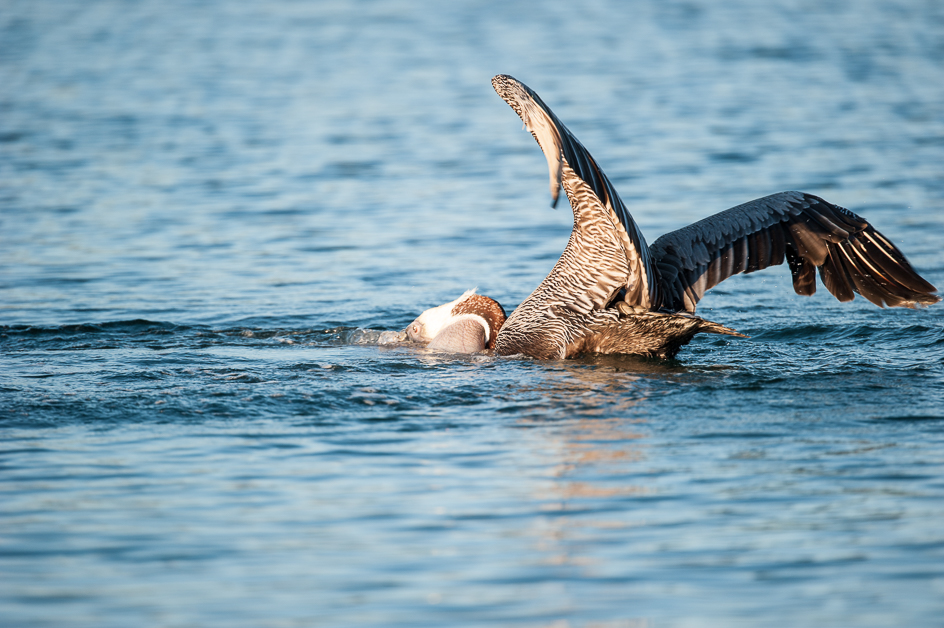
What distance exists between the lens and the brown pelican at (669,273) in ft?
22.3

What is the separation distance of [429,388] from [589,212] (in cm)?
136

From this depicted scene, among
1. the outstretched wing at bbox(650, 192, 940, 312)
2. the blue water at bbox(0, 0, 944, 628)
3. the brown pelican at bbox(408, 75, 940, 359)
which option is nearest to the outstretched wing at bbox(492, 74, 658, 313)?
the brown pelican at bbox(408, 75, 940, 359)

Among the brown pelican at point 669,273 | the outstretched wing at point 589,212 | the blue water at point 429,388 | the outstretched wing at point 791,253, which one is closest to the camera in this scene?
the blue water at point 429,388

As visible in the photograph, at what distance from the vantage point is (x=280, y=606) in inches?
160

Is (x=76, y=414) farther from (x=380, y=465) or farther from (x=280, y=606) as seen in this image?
(x=280, y=606)

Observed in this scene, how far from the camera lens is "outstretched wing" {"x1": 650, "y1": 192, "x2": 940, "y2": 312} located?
7.16 meters

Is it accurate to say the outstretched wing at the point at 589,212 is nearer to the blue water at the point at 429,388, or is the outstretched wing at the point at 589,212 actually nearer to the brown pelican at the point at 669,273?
the brown pelican at the point at 669,273

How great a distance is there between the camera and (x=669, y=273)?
714cm

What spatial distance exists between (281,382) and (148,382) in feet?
2.58

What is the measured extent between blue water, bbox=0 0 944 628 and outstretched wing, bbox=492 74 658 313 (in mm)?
495

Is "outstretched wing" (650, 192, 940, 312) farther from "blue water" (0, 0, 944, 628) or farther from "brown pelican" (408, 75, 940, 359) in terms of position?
"blue water" (0, 0, 944, 628)

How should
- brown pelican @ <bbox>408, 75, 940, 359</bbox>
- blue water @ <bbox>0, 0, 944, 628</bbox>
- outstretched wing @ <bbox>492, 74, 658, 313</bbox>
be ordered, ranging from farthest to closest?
brown pelican @ <bbox>408, 75, 940, 359</bbox>, outstretched wing @ <bbox>492, 74, 658, 313</bbox>, blue water @ <bbox>0, 0, 944, 628</bbox>

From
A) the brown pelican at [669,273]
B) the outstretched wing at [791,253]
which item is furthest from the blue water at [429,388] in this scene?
the outstretched wing at [791,253]

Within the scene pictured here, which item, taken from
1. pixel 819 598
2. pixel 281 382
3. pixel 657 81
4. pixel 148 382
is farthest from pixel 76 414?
pixel 657 81
